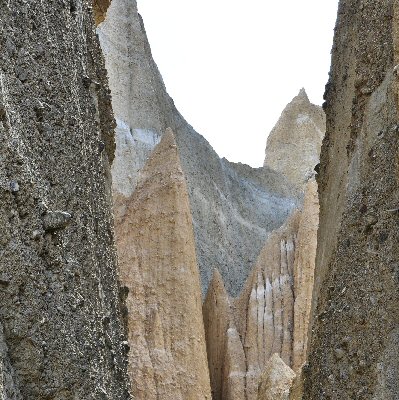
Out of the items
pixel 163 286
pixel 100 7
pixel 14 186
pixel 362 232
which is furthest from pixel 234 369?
pixel 14 186

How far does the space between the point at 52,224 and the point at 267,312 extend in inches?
213

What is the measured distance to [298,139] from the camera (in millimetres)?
13820

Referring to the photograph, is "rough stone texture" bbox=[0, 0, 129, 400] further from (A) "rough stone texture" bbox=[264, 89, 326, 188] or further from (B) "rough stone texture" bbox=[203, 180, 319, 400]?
(A) "rough stone texture" bbox=[264, 89, 326, 188]

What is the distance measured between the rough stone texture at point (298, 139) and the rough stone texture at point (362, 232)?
9361mm

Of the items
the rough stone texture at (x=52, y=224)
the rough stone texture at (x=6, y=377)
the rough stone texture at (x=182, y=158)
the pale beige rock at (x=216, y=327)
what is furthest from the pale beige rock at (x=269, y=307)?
the rough stone texture at (x=6, y=377)

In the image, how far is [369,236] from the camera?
3.43m

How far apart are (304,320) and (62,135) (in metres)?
4.94

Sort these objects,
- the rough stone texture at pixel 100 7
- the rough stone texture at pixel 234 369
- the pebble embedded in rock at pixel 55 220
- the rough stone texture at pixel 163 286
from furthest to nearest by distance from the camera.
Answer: the rough stone texture at pixel 234 369
the rough stone texture at pixel 163 286
the rough stone texture at pixel 100 7
the pebble embedded in rock at pixel 55 220

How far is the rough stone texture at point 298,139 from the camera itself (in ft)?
44.9

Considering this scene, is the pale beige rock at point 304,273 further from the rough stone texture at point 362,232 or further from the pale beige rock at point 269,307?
the rough stone texture at point 362,232

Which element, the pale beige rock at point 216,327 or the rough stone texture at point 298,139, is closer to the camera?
the pale beige rock at point 216,327

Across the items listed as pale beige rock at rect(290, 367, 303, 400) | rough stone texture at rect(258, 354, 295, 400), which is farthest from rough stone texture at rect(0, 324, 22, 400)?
rough stone texture at rect(258, 354, 295, 400)

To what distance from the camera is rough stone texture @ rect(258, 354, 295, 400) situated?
675 centimetres

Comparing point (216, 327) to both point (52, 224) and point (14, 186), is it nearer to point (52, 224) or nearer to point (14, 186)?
point (52, 224)
